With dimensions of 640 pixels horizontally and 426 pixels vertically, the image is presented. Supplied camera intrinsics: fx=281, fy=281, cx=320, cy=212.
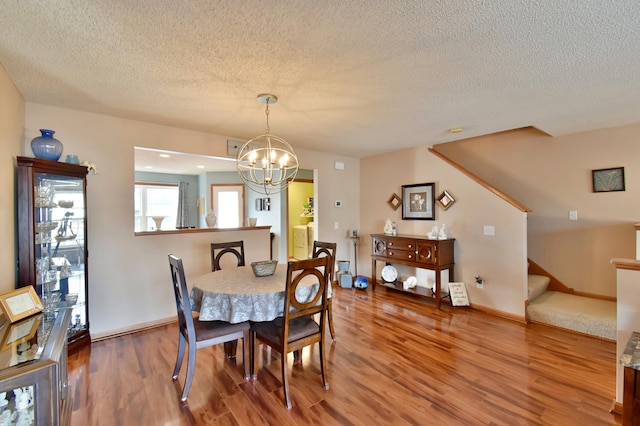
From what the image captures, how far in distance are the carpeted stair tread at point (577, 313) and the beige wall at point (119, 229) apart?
4219 millimetres

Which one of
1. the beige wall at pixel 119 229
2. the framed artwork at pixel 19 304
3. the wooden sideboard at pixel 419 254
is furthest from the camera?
the wooden sideboard at pixel 419 254

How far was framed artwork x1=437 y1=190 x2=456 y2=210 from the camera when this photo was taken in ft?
13.4

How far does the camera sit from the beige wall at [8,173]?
6.68 ft

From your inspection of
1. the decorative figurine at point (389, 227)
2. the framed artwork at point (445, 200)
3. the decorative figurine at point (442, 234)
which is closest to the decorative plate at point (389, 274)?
the decorative figurine at point (389, 227)

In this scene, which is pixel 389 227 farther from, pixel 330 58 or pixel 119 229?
pixel 119 229

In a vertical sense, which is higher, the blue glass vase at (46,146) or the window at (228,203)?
the blue glass vase at (46,146)

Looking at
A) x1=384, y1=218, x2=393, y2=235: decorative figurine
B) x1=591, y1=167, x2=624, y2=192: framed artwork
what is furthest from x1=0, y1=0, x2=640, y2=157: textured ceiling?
x1=384, y1=218, x2=393, y2=235: decorative figurine

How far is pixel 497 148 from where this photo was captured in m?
4.36

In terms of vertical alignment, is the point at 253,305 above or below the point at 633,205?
below

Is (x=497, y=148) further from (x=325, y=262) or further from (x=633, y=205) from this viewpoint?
(x=325, y=262)

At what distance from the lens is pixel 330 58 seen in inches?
74.3

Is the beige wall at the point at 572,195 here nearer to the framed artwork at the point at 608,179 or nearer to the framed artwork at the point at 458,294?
the framed artwork at the point at 608,179

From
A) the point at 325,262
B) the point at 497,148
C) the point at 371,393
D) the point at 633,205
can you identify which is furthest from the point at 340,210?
the point at 633,205

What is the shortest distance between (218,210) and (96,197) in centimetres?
412
